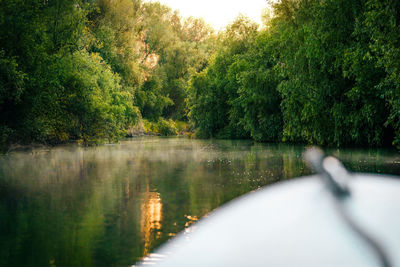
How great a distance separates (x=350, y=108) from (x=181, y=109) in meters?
48.6

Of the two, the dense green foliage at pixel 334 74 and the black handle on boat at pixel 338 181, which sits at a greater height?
the dense green foliage at pixel 334 74

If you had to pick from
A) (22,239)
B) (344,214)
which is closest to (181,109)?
Answer: (22,239)

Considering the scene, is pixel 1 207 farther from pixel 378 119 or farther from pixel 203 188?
pixel 378 119

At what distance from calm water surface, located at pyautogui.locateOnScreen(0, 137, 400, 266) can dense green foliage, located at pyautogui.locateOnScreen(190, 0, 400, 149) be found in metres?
4.09

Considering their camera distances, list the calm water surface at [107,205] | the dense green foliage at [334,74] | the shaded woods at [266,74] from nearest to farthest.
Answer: the calm water surface at [107,205] → the dense green foliage at [334,74] → the shaded woods at [266,74]

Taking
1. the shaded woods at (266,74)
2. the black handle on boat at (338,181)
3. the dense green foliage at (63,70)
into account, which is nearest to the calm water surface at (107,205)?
the black handle on boat at (338,181)

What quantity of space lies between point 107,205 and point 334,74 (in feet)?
52.1

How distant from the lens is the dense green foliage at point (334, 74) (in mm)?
15402

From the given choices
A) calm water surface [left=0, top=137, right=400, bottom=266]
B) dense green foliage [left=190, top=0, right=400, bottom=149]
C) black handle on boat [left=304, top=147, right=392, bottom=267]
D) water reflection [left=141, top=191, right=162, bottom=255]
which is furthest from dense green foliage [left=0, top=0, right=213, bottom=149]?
black handle on boat [left=304, top=147, right=392, bottom=267]

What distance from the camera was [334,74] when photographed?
21812 millimetres

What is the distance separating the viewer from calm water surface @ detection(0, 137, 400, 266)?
212 inches

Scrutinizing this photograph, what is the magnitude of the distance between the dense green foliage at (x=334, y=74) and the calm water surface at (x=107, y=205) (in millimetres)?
4093

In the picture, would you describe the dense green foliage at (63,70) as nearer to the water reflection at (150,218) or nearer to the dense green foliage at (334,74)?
the dense green foliage at (334,74)

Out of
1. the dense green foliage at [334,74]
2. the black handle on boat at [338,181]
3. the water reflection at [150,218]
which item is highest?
the dense green foliage at [334,74]
